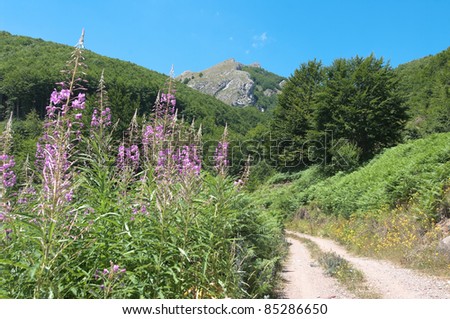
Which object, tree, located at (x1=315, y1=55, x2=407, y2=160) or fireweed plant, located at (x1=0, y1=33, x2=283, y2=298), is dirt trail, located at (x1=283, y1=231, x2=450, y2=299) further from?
tree, located at (x1=315, y1=55, x2=407, y2=160)

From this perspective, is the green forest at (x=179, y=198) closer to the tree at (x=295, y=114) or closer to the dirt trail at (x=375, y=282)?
the dirt trail at (x=375, y=282)

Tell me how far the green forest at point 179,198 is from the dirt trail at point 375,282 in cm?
46

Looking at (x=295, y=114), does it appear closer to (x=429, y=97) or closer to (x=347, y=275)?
(x=429, y=97)

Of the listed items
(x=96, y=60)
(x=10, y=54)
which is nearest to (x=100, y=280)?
(x=96, y=60)

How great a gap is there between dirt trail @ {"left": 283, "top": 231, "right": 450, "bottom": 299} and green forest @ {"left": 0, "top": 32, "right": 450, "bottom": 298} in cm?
46

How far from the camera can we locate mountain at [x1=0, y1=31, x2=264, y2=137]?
6800 centimetres

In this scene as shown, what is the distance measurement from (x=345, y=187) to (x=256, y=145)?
2560 centimetres

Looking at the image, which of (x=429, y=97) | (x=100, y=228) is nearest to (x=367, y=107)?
(x=429, y=97)

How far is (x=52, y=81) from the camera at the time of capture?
6731 centimetres

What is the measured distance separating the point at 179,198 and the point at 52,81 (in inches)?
2938

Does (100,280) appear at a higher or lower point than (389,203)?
lower

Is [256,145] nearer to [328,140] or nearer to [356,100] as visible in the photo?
[328,140]

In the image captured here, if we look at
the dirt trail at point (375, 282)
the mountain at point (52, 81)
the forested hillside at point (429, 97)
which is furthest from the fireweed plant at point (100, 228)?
the mountain at point (52, 81)

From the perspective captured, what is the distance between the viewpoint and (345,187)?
18.3 metres
